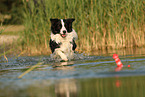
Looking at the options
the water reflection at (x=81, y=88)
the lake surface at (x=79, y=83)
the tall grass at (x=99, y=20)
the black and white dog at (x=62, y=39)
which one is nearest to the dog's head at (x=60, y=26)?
the black and white dog at (x=62, y=39)

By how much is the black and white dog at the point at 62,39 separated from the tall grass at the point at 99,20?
6.18 ft

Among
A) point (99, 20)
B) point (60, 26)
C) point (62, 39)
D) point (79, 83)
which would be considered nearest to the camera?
point (79, 83)

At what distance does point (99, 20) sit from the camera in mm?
11336

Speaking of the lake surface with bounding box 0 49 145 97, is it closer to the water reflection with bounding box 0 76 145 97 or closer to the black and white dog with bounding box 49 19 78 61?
the water reflection with bounding box 0 76 145 97

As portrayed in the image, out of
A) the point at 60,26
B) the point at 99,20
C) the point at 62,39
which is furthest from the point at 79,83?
the point at 99,20

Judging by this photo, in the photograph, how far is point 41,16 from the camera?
452 inches

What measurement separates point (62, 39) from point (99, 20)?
2.52m

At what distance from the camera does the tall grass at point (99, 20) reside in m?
11.1

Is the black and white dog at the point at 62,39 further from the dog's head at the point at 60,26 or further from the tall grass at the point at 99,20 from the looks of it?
the tall grass at the point at 99,20

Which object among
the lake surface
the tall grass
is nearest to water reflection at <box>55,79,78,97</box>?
the lake surface

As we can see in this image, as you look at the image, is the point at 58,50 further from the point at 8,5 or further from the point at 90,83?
the point at 8,5

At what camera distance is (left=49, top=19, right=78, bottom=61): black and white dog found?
9062 millimetres

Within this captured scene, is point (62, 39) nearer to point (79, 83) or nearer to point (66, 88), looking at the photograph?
point (79, 83)

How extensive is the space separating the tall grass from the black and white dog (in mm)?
1883
